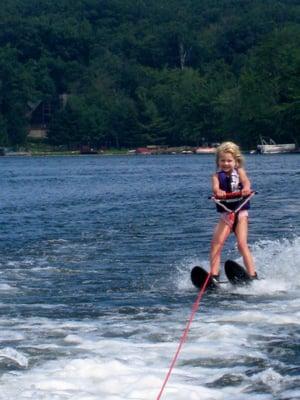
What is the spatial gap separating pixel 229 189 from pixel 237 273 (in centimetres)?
86

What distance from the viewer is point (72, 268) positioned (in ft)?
48.0

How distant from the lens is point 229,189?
12312 mm

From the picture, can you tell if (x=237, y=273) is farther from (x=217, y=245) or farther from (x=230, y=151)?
(x=230, y=151)

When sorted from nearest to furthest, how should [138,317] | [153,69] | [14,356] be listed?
1. [14,356]
2. [138,317]
3. [153,69]

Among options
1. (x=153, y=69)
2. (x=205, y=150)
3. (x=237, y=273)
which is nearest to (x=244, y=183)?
(x=237, y=273)

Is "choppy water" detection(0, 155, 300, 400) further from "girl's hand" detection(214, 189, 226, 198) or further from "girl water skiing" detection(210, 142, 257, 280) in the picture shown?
"girl's hand" detection(214, 189, 226, 198)

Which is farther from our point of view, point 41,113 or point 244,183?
point 41,113

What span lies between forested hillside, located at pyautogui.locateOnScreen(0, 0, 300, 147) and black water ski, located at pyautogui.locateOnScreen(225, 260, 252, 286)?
91.4m

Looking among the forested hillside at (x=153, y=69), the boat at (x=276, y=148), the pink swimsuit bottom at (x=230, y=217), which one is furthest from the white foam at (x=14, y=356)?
the forested hillside at (x=153, y=69)

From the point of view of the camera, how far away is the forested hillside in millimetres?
110875

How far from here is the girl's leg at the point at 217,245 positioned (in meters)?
12.3

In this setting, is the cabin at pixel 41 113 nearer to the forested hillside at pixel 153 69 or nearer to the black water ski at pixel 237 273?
the forested hillside at pixel 153 69

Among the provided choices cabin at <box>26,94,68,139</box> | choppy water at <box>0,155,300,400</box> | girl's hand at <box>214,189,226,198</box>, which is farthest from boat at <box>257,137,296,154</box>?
girl's hand at <box>214,189,226,198</box>

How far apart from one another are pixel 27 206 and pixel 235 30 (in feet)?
449
